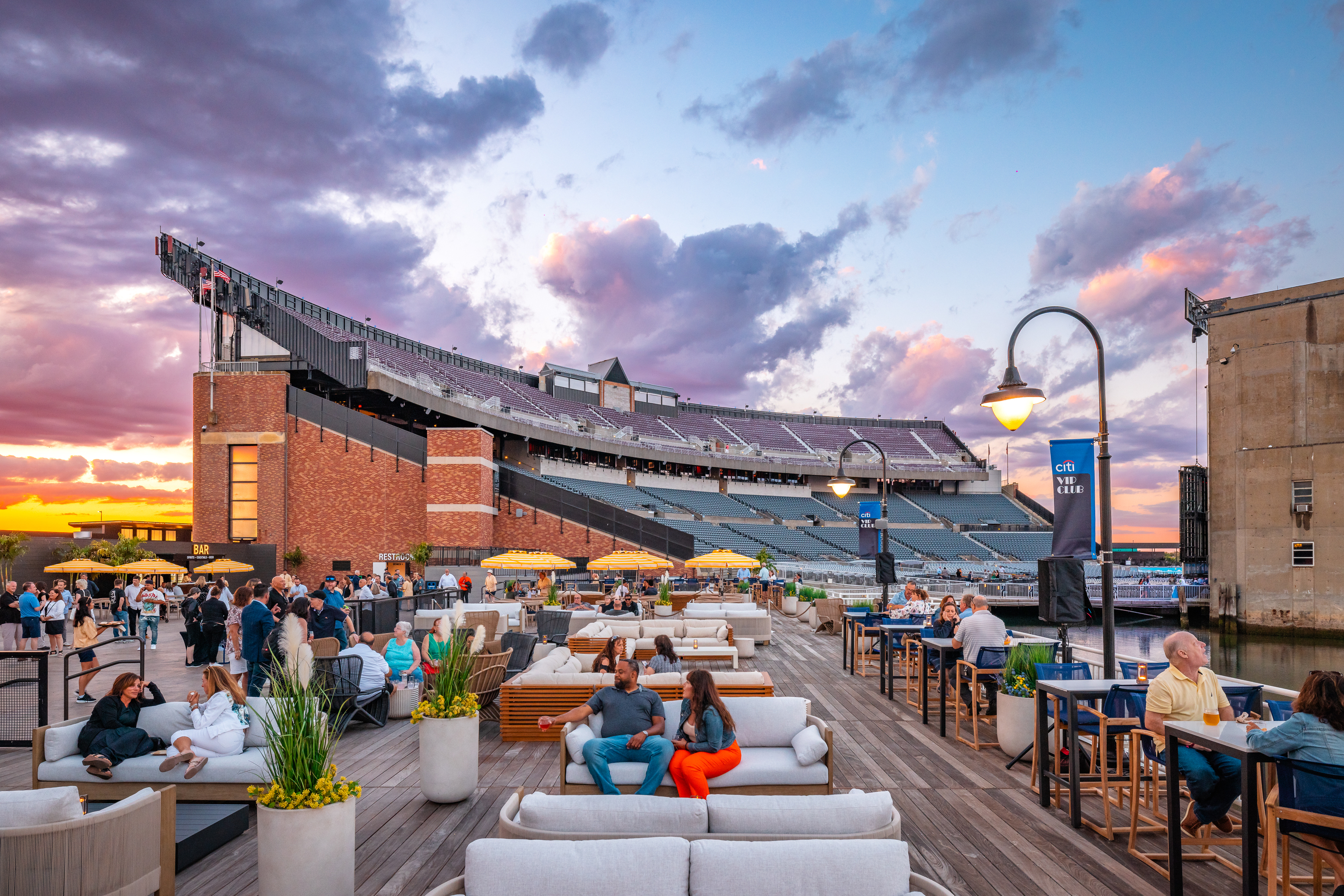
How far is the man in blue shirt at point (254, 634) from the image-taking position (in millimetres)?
9445

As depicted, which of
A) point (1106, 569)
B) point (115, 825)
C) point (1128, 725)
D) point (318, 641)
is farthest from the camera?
point (318, 641)

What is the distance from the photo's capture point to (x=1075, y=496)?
7.97 m

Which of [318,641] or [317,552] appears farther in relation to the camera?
[317,552]

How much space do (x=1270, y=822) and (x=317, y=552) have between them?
37651 mm

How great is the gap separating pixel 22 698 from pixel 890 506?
5475 cm

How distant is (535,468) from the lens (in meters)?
46.1

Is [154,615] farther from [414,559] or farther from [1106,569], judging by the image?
[1106,569]

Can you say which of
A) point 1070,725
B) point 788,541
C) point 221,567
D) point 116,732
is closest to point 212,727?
point 116,732

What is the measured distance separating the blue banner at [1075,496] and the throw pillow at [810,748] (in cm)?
383

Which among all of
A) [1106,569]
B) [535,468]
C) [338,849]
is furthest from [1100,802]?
[535,468]

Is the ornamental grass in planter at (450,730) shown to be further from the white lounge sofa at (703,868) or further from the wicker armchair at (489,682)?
the white lounge sofa at (703,868)

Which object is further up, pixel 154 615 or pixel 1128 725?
pixel 1128 725

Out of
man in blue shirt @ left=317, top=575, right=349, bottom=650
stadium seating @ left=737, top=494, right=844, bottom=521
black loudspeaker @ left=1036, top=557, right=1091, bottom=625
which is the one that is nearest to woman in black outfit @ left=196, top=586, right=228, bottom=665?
man in blue shirt @ left=317, top=575, right=349, bottom=650

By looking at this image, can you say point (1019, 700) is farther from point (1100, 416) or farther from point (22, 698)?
point (22, 698)
